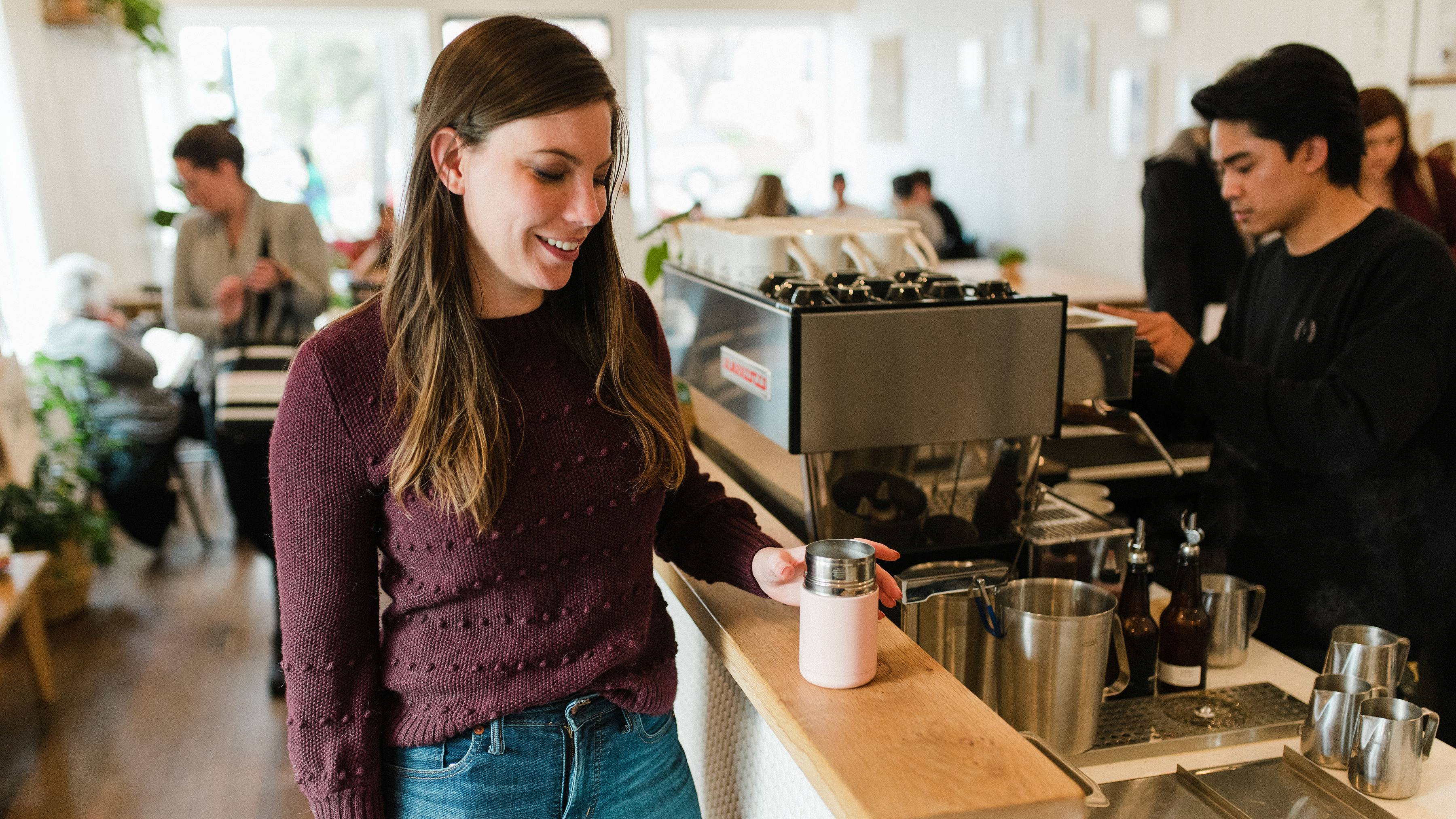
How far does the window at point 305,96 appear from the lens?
314 inches

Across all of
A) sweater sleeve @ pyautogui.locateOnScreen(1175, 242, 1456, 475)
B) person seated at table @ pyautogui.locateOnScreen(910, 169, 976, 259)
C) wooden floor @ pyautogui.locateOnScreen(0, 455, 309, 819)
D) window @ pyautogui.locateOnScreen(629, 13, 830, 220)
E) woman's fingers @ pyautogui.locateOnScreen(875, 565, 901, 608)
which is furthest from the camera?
window @ pyautogui.locateOnScreen(629, 13, 830, 220)

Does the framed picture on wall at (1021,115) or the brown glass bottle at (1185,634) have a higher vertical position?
the framed picture on wall at (1021,115)

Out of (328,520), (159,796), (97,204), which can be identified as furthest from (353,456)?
(97,204)

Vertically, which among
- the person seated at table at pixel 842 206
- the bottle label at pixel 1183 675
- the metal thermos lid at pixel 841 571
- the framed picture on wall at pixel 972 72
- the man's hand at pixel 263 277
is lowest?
the bottle label at pixel 1183 675

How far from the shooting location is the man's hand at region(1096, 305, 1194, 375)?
162 centimetres

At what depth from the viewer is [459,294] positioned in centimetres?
107

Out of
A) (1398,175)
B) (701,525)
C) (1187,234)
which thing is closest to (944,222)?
(1187,234)

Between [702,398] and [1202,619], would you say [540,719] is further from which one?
[702,398]

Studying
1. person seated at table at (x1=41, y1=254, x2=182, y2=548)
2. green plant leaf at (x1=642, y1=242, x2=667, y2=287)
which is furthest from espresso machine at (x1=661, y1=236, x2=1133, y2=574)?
person seated at table at (x1=41, y1=254, x2=182, y2=548)

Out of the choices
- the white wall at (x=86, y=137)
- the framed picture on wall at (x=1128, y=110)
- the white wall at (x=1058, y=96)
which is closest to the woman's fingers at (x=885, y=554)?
the white wall at (x=1058, y=96)

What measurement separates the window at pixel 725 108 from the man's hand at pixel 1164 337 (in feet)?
24.7

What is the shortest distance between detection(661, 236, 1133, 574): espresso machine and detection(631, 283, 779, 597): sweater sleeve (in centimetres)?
10

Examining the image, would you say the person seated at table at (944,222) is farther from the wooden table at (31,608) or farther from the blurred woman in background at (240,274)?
the wooden table at (31,608)

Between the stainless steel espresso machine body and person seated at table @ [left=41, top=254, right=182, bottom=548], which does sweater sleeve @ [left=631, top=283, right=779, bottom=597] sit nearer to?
the stainless steel espresso machine body
